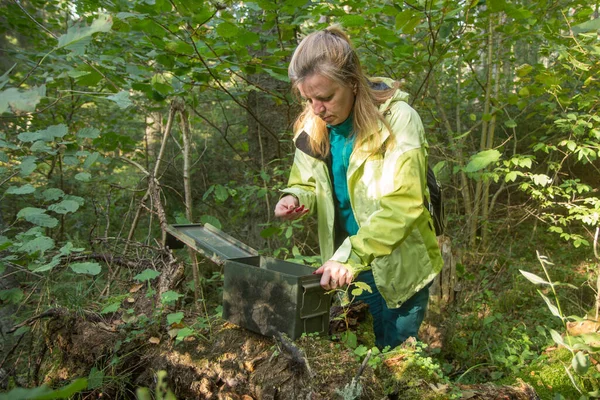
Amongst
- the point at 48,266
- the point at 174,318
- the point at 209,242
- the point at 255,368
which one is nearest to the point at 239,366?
the point at 255,368

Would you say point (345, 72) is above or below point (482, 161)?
above

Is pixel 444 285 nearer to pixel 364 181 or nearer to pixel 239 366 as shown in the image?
pixel 364 181

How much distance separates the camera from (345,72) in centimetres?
193

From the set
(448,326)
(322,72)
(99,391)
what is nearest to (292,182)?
(322,72)

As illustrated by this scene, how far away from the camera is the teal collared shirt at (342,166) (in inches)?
86.0

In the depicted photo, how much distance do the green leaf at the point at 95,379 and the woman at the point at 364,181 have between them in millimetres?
1151

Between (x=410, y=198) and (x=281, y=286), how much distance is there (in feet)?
2.20

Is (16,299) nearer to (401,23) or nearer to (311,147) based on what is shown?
(311,147)

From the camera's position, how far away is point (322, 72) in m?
1.90

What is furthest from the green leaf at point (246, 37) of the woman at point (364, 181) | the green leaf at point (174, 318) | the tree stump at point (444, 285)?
the tree stump at point (444, 285)

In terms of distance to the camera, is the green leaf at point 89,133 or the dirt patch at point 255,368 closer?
the dirt patch at point 255,368

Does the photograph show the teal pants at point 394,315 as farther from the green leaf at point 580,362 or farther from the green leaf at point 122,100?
the green leaf at point 122,100

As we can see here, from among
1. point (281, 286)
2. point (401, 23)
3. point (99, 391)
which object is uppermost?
point (401, 23)

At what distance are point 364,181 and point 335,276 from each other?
23.0 inches
